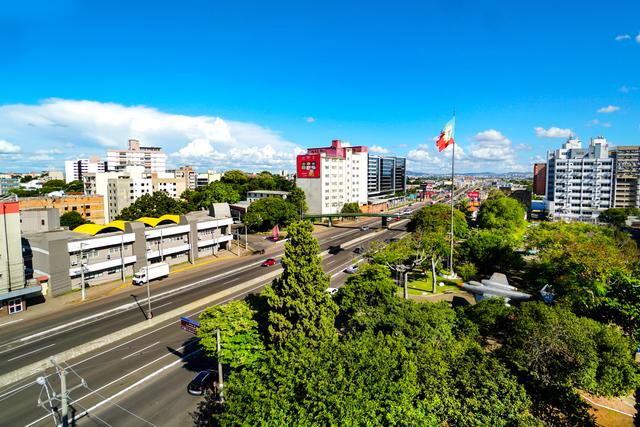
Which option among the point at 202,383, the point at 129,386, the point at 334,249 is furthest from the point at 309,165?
the point at 202,383

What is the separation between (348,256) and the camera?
73000 mm

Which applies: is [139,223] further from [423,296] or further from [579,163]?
[579,163]

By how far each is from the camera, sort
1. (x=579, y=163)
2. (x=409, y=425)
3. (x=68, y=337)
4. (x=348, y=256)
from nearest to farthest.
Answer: (x=409, y=425), (x=68, y=337), (x=348, y=256), (x=579, y=163)

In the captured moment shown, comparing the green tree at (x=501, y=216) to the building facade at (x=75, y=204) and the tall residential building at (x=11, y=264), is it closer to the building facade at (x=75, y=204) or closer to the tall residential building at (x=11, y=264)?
the tall residential building at (x=11, y=264)

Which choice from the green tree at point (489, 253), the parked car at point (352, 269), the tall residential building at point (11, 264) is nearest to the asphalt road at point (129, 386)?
the tall residential building at point (11, 264)

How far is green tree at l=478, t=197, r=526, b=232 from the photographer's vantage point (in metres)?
84.2

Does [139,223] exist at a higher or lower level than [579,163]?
lower

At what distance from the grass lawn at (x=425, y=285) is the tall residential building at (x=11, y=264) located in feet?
165

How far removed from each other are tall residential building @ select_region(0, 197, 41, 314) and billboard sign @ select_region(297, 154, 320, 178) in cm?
9258

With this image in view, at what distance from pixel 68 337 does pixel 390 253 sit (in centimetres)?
3860

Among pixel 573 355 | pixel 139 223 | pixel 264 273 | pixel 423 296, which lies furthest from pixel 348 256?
pixel 573 355

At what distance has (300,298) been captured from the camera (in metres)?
25.3

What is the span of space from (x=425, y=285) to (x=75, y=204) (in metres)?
102

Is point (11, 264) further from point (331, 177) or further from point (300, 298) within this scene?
point (331, 177)
